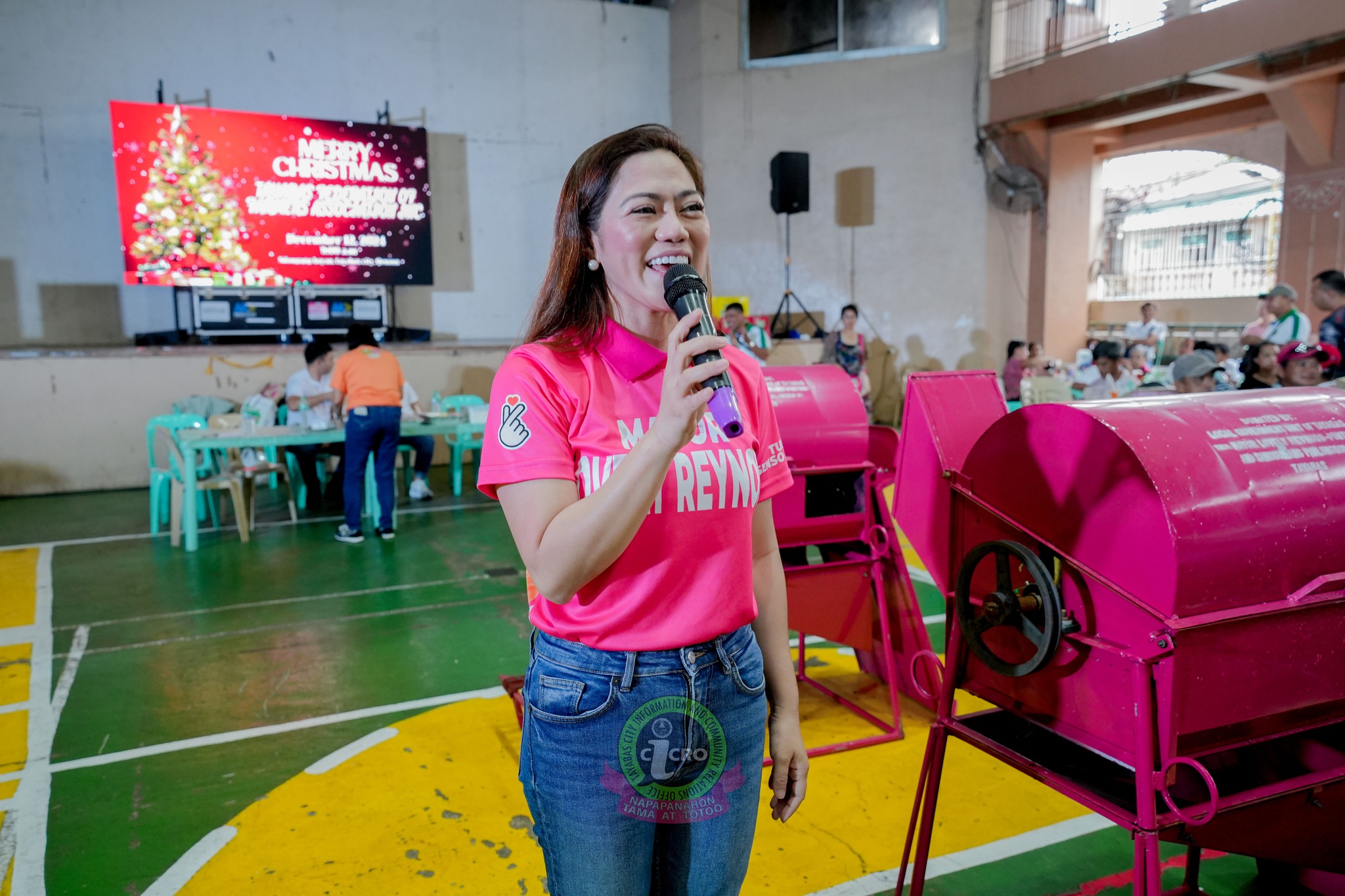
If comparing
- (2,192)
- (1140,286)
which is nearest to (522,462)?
(2,192)

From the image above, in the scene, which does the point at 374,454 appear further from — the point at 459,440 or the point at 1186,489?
the point at 1186,489

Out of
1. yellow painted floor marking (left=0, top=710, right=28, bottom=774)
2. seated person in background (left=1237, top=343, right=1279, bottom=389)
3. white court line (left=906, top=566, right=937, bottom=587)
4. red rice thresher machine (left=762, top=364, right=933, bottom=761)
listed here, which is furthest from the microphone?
seated person in background (left=1237, top=343, right=1279, bottom=389)

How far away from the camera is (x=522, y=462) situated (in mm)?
1161

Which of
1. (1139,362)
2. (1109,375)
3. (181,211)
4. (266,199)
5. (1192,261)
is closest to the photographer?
(1109,375)

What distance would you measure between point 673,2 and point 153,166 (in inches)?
281

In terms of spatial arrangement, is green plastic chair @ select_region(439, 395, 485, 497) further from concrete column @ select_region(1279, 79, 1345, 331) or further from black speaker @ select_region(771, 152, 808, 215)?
concrete column @ select_region(1279, 79, 1345, 331)

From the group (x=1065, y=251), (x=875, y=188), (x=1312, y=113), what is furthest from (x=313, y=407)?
(x=1312, y=113)

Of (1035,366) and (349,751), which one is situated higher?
(1035,366)

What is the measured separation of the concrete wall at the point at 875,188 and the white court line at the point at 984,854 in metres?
9.49

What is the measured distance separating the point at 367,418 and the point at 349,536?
38.3 inches

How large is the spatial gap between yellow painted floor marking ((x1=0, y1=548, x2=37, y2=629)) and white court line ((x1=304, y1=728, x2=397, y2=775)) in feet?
9.32

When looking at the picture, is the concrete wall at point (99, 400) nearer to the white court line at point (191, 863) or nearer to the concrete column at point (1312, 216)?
the white court line at point (191, 863)

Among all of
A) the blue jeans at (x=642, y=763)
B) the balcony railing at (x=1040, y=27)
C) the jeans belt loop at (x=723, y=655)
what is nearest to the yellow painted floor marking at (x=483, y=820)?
the blue jeans at (x=642, y=763)

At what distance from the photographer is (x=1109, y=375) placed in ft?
25.3
